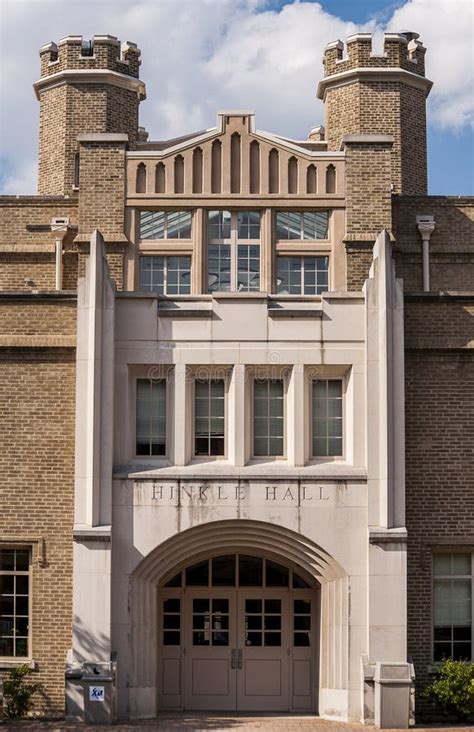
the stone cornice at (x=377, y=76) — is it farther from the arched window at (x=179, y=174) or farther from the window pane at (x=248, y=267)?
the window pane at (x=248, y=267)

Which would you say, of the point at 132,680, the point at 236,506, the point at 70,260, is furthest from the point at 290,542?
the point at 70,260

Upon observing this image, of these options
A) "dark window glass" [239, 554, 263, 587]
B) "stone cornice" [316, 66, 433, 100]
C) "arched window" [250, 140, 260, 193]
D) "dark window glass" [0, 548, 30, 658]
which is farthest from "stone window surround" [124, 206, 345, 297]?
"stone cornice" [316, 66, 433, 100]

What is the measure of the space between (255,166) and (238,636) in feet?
32.9

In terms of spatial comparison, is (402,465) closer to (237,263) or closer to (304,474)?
(304,474)

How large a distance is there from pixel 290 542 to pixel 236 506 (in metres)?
1.15

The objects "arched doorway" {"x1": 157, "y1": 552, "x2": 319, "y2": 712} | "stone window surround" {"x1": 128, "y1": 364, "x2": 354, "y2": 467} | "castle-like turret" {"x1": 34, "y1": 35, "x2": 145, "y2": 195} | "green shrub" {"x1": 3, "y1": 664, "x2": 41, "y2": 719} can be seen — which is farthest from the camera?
"castle-like turret" {"x1": 34, "y1": 35, "x2": 145, "y2": 195}

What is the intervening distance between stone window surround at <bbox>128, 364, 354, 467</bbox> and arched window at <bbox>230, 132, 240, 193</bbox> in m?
5.90

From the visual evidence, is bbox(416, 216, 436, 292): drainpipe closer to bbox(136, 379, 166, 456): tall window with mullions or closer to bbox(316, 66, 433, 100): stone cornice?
bbox(316, 66, 433, 100): stone cornice

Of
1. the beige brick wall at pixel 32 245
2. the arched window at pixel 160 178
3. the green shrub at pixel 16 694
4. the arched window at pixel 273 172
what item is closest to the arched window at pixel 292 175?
the arched window at pixel 273 172

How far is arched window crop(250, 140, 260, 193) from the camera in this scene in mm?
25531

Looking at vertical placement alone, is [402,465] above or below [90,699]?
above

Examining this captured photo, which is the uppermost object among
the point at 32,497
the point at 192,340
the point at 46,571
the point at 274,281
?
the point at 274,281

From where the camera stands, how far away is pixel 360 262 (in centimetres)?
2530

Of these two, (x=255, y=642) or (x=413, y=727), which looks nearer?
(x=413, y=727)
